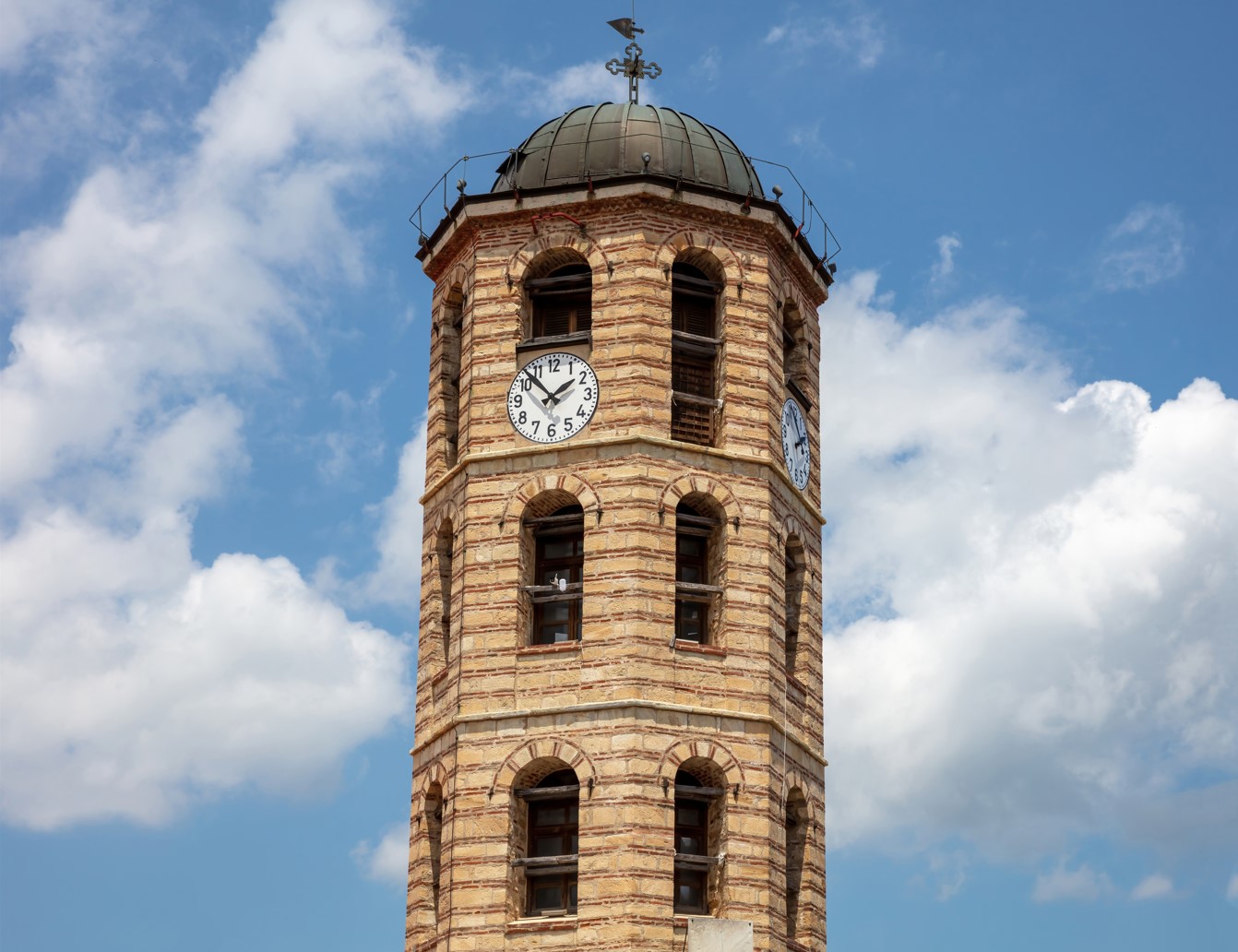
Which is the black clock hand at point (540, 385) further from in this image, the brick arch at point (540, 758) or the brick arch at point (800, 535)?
the brick arch at point (540, 758)

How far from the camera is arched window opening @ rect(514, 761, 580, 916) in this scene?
1732 inches

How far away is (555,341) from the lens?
1879 inches

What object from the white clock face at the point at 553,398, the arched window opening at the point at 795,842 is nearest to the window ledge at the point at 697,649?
the arched window opening at the point at 795,842

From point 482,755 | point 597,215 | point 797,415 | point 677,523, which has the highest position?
point 597,215

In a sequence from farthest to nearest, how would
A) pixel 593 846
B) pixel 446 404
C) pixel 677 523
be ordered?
pixel 446 404 → pixel 677 523 → pixel 593 846

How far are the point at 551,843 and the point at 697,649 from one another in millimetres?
4725

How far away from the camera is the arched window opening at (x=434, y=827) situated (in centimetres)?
4616

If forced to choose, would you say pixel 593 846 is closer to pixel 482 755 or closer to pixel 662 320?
pixel 482 755

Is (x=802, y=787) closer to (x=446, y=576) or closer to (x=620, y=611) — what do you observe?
(x=620, y=611)

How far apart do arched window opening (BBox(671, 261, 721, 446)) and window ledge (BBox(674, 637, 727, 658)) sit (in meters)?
4.52

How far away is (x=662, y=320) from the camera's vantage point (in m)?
47.5

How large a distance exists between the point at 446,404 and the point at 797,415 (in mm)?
7617

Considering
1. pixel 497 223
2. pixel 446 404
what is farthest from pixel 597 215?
pixel 446 404

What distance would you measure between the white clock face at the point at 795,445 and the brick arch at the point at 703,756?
6884 mm
